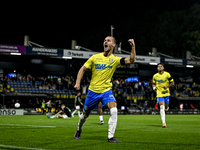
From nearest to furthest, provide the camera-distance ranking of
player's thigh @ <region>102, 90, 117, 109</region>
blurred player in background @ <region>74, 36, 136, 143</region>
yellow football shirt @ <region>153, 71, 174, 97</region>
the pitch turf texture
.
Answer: the pitch turf texture → player's thigh @ <region>102, 90, 117, 109</region> → blurred player in background @ <region>74, 36, 136, 143</region> → yellow football shirt @ <region>153, 71, 174, 97</region>

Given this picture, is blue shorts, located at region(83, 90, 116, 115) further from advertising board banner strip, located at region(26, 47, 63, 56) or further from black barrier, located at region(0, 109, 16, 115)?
advertising board banner strip, located at region(26, 47, 63, 56)

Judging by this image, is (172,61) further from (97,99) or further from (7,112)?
(97,99)

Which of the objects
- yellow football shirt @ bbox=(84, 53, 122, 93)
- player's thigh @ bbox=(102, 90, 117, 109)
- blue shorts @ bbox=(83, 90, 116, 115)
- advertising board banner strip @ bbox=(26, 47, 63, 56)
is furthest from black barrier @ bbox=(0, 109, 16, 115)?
player's thigh @ bbox=(102, 90, 117, 109)

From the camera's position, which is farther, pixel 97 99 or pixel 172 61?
pixel 172 61

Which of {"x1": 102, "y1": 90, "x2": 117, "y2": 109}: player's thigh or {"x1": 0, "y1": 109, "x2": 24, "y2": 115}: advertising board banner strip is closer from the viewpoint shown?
{"x1": 102, "y1": 90, "x2": 117, "y2": 109}: player's thigh

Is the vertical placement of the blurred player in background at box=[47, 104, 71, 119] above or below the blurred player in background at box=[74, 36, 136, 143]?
below

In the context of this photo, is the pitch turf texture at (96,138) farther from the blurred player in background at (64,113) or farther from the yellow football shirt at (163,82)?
the blurred player in background at (64,113)

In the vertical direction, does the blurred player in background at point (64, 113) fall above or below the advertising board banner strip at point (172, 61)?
below

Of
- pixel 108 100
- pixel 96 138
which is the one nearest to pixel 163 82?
pixel 96 138

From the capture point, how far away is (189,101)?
51719 millimetres

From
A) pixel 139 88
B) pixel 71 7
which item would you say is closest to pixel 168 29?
pixel 71 7

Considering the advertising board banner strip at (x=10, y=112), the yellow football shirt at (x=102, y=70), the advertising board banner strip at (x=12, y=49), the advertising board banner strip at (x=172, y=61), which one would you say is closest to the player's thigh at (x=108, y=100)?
the yellow football shirt at (x=102, y=70)

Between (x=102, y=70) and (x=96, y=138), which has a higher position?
(x=102, y=70)

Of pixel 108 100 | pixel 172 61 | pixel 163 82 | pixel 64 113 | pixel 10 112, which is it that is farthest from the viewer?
pixel 172 61
